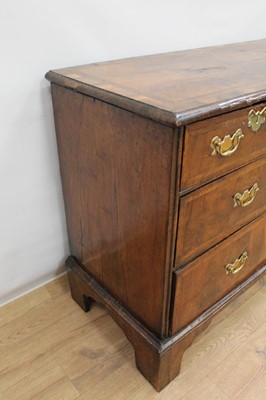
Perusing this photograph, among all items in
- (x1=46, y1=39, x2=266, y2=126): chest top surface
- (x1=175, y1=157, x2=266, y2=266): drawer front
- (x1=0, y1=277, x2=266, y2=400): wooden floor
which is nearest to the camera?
(x1=46, y1=39, x2=266, y2=126): chest top surface

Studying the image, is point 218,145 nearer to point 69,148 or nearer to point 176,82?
point 176,82

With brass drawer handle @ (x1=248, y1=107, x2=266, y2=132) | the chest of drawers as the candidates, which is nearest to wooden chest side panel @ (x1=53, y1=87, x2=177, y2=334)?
the chest of drawers

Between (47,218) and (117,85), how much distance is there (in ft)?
1.86

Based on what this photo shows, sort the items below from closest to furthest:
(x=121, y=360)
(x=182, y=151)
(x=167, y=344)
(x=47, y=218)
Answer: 1. (x=182, y=151)
2. (x=167, y=344)
3. (x=121, y=360)
4. (x=47, y=218)

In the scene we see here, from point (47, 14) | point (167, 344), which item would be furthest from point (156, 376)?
point (47, 14)

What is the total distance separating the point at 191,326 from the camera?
0.93 m

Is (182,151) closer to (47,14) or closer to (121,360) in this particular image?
(47,14)

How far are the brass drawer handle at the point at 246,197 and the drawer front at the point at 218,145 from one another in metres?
0.09

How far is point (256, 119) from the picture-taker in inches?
28.9

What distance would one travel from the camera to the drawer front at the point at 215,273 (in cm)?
84

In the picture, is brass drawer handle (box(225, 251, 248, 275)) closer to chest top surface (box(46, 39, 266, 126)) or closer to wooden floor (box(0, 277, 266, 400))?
wooden floor (box(0, 277, 266, 400))

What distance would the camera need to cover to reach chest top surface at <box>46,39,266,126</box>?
63cm

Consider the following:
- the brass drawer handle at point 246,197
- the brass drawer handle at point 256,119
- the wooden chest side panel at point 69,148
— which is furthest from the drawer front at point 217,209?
the wooden chest side panel at point 69,148

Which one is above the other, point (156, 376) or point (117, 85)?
point (117, 85)
